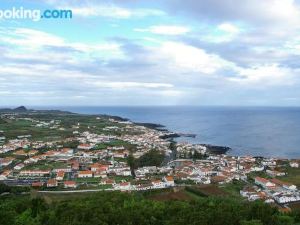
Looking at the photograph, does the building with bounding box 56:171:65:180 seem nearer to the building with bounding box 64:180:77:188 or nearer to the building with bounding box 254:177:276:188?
the building with bounding box 64:180:77:188

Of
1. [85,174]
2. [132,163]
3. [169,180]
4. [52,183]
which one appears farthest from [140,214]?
[132,163]

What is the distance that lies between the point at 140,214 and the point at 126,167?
21.9 metres

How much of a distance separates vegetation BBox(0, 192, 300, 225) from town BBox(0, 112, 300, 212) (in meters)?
9.40

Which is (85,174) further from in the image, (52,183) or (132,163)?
(132,163)

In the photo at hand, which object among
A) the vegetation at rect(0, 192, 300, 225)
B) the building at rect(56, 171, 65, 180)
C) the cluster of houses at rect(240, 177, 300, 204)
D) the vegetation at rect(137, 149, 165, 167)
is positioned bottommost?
the cluster of houses at rect(240, 177, 300, 204)

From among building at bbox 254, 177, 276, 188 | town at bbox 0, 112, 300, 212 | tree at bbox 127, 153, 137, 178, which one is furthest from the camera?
tree at bbox 127, 153, 137, 178

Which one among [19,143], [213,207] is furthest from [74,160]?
[213,207]

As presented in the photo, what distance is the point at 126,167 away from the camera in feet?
131

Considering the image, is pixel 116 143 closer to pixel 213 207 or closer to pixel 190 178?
pixel 190 178

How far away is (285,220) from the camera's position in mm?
18500

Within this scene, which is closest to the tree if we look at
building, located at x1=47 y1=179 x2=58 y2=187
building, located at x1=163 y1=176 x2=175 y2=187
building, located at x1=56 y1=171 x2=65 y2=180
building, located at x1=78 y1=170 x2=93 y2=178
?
building, located at x1=78 y1=170 x2=93 y2=178

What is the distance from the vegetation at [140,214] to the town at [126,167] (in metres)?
9.40

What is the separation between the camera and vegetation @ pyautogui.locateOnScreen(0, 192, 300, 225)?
55.4 feet

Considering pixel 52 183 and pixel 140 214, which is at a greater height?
pixel 140 214
